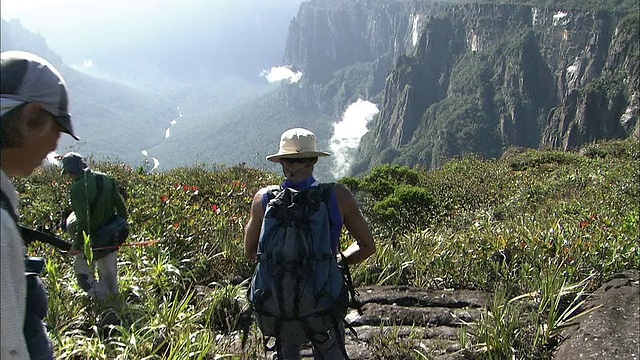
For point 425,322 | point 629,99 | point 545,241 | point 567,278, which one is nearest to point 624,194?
point 545,241

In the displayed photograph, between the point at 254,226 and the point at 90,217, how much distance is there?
2273 mm

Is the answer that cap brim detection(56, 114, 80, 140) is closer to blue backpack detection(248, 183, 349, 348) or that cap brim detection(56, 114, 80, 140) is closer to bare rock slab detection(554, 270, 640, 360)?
blue backpack detection(248, 183, 349, 348)

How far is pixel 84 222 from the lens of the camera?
4.32 m

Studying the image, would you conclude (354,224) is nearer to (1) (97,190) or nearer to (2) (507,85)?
(1) (97,190)

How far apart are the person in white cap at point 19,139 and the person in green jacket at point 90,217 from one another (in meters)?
3.02

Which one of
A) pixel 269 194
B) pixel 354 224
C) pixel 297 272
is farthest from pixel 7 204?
pixel 354 224

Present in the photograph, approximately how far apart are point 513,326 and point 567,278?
1.22 metres

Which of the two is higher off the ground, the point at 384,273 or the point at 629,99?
the point at 629,99

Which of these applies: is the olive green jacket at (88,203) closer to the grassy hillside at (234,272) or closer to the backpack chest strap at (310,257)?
the grassy hillside at (234,272)

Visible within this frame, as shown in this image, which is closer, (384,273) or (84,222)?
(84,222)

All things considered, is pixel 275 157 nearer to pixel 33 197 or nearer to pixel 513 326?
pixel 513 326

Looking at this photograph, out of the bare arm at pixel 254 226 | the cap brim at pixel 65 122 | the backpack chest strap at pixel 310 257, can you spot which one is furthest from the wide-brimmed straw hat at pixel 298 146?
the cap brim at pixel 65 122

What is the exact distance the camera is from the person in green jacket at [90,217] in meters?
4.29

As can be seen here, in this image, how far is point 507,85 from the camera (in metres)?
124
